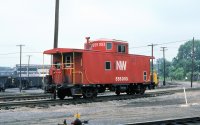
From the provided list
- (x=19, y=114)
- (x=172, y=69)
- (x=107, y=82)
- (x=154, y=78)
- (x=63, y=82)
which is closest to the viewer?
(x=19, y=114)

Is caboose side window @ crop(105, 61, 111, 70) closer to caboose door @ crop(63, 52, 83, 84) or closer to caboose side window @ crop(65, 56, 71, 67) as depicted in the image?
caboose door @ crop(63, 52, 83, 84)

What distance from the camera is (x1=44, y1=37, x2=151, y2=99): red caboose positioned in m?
23.0

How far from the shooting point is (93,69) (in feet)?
77.7

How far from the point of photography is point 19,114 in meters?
15.1

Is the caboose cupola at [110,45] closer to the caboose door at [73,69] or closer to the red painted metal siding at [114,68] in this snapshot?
the red painted metal siding at [114,68]

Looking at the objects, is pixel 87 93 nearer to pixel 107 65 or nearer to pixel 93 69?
pixel 93 69

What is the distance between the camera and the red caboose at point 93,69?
23.0 m

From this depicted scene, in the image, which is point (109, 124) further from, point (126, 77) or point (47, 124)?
point (126, 77)

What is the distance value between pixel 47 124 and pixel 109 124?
2.04m

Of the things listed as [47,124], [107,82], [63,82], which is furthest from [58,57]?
[47,124]

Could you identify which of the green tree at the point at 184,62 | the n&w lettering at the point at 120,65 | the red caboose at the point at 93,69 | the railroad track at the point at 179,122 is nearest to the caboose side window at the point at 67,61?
the red caboose at the point at 93,69

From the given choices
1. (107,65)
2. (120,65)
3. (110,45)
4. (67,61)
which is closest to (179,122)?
(67,61)

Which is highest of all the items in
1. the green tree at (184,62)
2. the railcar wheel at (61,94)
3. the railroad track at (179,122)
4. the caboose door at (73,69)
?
the green tree at (184,62)

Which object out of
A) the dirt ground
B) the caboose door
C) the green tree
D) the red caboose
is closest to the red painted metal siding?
the red caboose
